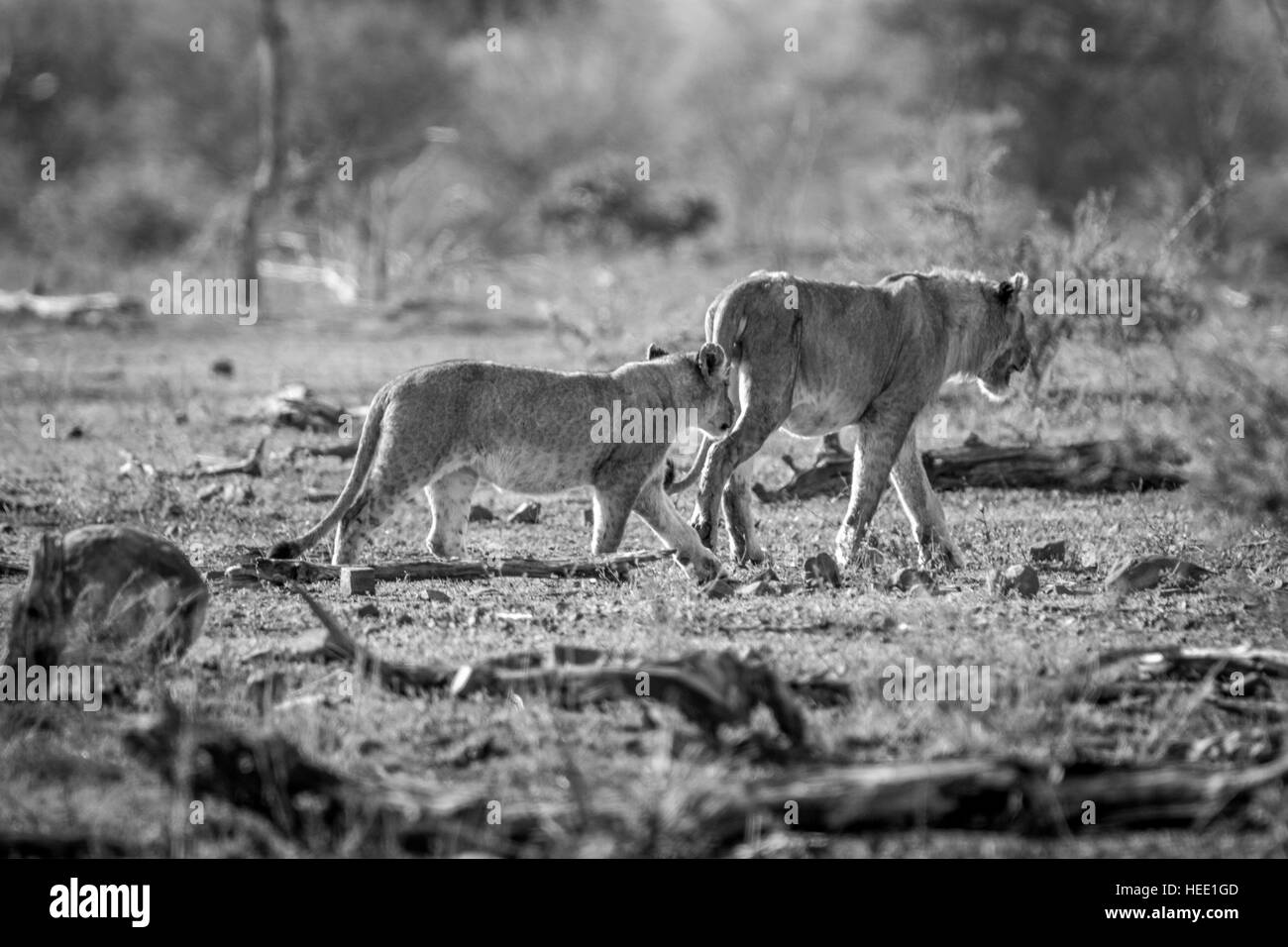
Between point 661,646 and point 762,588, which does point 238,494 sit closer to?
point 762,588

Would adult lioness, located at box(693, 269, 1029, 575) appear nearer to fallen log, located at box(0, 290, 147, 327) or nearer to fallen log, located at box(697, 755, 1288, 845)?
fallen log, located at box(697, 755, 1288, 845)

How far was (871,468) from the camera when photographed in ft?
31.7

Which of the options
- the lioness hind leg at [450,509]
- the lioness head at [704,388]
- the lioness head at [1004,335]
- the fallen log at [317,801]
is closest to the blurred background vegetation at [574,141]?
the lioness head at [1004,335]

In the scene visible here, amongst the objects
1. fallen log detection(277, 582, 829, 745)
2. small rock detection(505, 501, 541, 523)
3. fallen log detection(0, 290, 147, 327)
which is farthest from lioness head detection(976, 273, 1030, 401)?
fallen log detection(0, 290, 147, 327)

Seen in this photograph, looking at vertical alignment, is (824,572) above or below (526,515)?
below

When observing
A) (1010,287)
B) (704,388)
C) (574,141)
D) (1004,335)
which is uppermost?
Result: (574,141)

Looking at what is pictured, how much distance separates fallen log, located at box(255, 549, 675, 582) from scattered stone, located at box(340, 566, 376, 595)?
0.29 feet

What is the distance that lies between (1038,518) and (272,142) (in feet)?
42.7

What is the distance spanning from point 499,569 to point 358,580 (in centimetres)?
67

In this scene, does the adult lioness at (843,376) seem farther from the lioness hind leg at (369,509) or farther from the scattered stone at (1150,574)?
the lioness hind leg at (369,509)

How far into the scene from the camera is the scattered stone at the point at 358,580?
881 centimetres

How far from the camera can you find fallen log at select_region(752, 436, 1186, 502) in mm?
11469

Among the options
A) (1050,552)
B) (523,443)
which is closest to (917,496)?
(1050,552)
